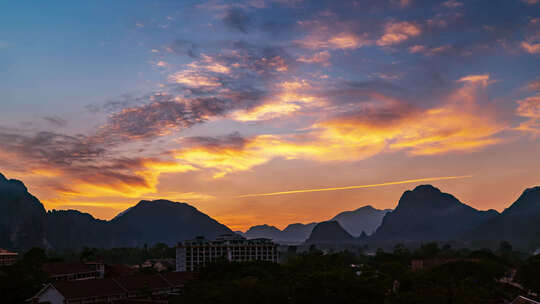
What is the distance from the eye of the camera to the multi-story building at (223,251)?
425 feet

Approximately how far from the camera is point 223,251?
5172 inches

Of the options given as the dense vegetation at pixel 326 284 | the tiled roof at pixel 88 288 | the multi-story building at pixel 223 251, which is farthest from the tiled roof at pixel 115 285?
the multi-story building at pixel 223 251

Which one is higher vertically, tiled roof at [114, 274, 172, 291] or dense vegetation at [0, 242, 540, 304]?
dense vegetation at [0, 242, 540, 304]

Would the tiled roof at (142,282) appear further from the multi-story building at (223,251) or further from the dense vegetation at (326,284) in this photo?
the multi-story building at (223,251)

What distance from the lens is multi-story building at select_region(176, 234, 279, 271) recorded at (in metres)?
130

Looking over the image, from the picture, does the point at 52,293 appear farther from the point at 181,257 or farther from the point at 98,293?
the point at 181,257

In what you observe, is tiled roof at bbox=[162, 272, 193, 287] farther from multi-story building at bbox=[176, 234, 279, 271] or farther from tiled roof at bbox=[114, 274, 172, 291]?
multi-story building at bbox=[176, 234, 279, 271]

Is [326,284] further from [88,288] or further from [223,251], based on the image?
[223,251]

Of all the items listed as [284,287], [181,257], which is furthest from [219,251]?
[284,287]

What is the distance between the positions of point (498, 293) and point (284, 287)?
37.5 m

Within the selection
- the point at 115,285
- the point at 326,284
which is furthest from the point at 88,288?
the point at 326,284

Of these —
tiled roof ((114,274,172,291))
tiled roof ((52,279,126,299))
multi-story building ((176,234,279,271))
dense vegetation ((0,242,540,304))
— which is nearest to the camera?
dense vegetation ((0,242,540,304))

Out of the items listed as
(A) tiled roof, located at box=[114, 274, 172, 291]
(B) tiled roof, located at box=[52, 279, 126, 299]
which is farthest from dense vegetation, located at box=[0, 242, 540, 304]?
(A) tiled roof, located at box=[114, 274, 172, 291]

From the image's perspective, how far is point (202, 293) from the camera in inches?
1850
